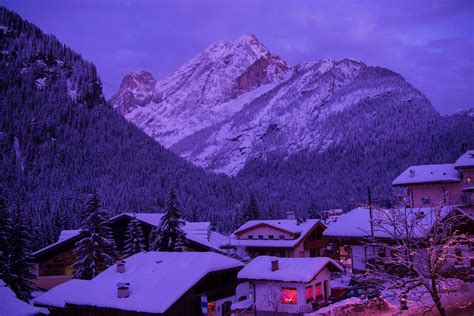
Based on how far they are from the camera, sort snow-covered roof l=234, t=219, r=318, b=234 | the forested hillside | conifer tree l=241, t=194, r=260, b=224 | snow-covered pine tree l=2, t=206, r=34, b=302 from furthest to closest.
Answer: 1. the forested hillside
2. conifer tree l=241, t=194, r=260, b=224
3. snow-covered roof l=234, t=219, r=318, b=234
4. snow-covered pine tree l=2, t=206, r=34, b=302

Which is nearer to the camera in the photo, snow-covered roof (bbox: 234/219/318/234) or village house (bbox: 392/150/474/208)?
snow-covered roof (bbox: 234/219/318/234)

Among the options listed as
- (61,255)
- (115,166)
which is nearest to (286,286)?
(61,255)

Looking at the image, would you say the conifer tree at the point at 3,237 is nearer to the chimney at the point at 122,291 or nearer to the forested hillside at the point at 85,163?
the chimney at the point at 122,291

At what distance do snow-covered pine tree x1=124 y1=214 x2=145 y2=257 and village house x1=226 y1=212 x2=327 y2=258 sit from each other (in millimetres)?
14429

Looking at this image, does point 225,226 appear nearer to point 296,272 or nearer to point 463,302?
point 296,272

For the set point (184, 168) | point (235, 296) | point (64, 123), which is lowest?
point (235, 296)

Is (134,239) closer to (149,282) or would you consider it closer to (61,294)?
(61,294)

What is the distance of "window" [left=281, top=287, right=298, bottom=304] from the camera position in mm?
35062

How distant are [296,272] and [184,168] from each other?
146 metres

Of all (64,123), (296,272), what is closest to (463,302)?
(296,272)

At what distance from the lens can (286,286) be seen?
116ft

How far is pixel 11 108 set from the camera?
7441 inches

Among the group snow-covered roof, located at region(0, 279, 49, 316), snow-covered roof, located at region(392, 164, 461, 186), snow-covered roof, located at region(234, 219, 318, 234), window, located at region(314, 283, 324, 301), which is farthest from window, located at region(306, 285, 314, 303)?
snow-covered roof, located at region(392, 164, 461, 186)

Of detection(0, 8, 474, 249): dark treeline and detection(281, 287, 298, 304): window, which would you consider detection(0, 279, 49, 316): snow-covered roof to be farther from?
detection(0, 8, 474, 249): dark treeline
